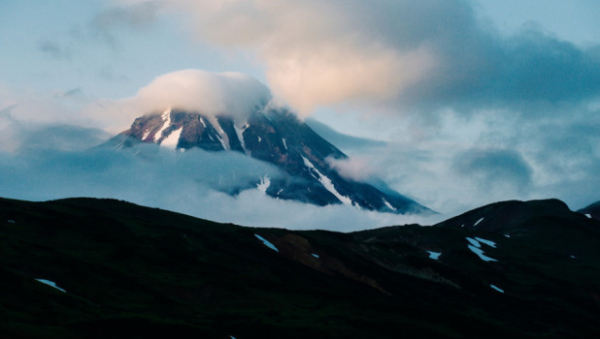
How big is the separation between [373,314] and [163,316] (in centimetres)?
4320

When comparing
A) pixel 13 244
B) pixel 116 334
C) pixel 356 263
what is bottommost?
pixel 116 334

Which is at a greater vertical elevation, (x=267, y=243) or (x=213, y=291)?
(x=267, y=243)

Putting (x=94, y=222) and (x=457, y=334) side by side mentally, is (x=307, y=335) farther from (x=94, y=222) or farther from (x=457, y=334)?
(x=94, y=222)

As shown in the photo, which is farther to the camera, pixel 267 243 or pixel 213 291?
pixel 267 243

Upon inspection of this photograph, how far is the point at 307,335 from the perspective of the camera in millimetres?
113250

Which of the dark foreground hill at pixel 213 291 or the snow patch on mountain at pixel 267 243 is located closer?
the dark foreground hill at pixel 213 291

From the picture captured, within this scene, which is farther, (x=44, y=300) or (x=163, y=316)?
(x=163, y=316)

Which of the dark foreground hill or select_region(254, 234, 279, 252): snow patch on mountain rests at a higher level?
select_region(254, 234, 279, 252): snow patch on mountain

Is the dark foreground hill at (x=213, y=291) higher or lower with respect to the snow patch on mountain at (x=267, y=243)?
lower

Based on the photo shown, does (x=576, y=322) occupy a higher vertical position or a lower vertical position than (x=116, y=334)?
higher

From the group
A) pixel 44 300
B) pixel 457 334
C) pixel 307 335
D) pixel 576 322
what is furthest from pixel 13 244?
pixel 576 322

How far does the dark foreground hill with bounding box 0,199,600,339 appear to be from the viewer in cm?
9806

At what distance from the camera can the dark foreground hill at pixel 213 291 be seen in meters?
98.1

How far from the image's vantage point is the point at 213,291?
439ft
